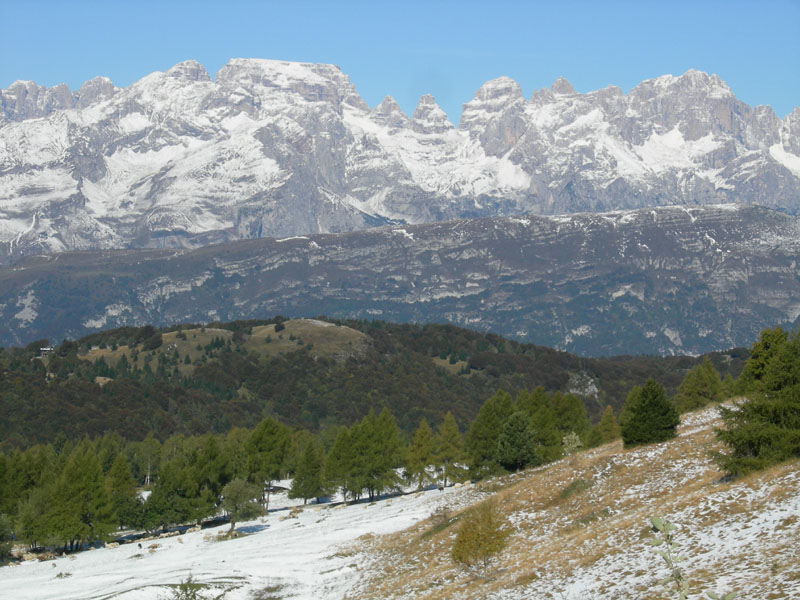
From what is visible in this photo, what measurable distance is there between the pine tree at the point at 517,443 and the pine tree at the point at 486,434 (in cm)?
857

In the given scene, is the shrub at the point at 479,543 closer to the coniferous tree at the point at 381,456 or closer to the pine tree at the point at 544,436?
the pine tree at the point at 544,436

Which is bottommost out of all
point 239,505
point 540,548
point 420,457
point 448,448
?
point 540,548

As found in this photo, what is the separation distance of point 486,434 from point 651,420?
34539 millimetres

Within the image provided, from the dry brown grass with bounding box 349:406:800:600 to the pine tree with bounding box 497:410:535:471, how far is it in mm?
13020

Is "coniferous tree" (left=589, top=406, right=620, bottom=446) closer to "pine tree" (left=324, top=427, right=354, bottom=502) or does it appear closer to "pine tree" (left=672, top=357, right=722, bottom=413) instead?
"pine tree" (left=672, top=357, right=722, bottom=413)

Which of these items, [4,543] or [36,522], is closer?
[4,543]

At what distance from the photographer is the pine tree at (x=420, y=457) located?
130 meters

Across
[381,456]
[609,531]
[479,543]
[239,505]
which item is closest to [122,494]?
[239,505]

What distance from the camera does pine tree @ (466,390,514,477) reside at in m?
108

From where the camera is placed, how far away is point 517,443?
95.2m

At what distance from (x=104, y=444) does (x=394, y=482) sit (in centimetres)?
7693

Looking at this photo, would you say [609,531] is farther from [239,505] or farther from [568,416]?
[568,416]

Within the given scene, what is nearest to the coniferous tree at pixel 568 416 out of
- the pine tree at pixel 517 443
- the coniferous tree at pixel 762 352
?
the pine tree at pixel 517 443

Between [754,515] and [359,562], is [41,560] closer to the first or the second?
[359,562]
